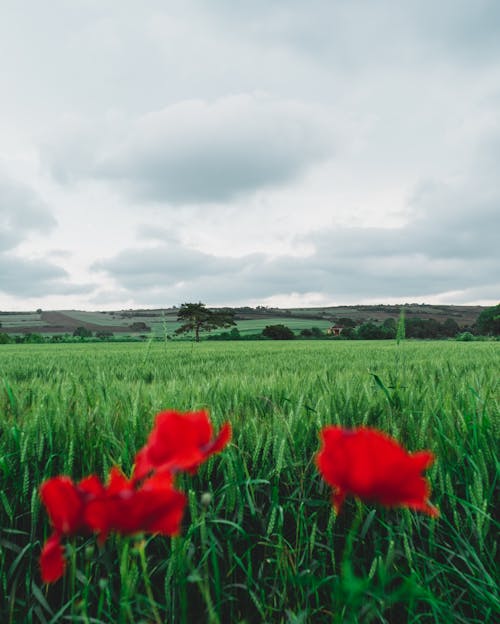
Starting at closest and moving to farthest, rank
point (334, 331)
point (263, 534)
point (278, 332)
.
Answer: point (263, 534)
point (278, 332)
point (334, 331)

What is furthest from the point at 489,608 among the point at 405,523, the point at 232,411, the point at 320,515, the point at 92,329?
the point at 92,329

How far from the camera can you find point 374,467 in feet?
1.14

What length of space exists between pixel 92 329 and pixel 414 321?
112 ft

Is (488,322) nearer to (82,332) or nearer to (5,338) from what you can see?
(82,332)

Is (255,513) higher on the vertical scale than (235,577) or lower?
higher

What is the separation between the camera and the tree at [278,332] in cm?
4324

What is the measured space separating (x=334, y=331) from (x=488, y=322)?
26.8 m

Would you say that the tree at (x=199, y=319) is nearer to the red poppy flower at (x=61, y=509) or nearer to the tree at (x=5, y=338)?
the tree at (x=5, y=338)

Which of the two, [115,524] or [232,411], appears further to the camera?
[232,411]

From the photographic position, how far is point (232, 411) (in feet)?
6.09

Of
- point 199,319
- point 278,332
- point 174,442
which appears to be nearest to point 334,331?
point 278,332

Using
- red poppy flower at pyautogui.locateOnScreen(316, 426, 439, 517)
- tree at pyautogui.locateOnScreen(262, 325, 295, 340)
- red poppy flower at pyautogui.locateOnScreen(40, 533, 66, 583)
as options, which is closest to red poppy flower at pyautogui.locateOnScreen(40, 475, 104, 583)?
red poppy flower at pyautogui.locateOnScreen(40, 533, 66, 583)

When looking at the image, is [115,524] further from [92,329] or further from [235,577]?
[92,329]

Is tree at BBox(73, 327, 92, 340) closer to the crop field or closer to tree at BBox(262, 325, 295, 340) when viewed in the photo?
tree at BBox(262, 325, 295, 340)
